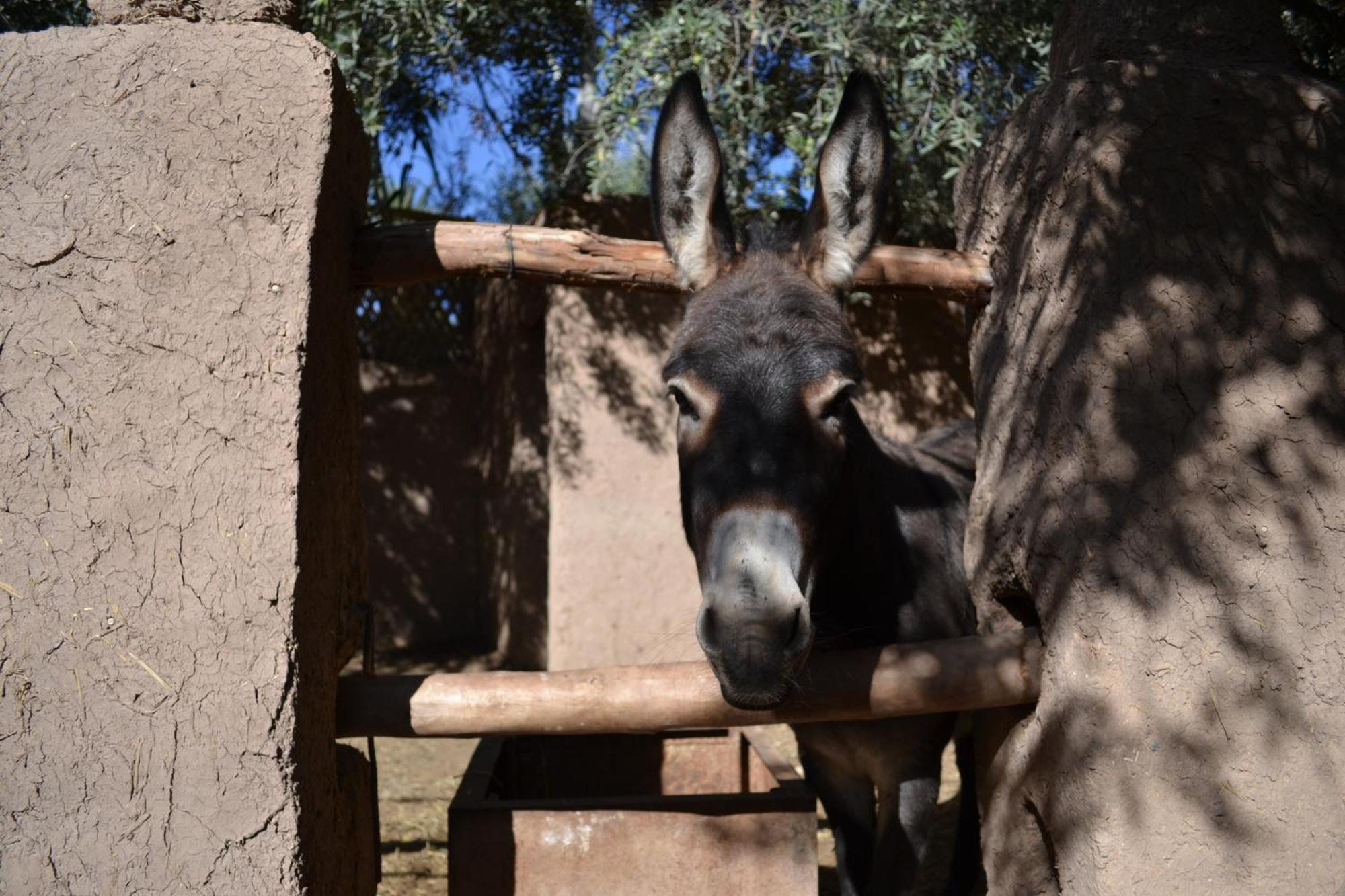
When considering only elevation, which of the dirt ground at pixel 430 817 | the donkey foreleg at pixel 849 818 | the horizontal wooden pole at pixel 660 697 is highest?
the horizontal wooden pole at pixel 660 697

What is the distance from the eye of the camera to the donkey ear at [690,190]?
2.56 meters

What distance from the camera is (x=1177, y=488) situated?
210 centimetres

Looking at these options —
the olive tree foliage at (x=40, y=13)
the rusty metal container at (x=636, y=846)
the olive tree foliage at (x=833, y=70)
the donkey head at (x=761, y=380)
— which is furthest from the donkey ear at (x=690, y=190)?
the olive tree foliage at (x=40, y=13)

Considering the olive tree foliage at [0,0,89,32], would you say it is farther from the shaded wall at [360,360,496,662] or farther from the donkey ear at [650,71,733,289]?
the donkey ear at [650,71,733,289]

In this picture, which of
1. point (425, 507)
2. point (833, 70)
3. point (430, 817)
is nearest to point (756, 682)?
point (430, 817)

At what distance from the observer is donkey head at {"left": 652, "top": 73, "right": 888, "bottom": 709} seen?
1864mm

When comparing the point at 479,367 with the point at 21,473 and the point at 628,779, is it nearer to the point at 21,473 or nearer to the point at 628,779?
the point at 628,779

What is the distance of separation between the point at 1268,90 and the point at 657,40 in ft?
12.6

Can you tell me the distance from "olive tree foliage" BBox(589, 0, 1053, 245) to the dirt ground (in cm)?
336

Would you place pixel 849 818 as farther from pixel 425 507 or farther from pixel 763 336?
pixel 425 507

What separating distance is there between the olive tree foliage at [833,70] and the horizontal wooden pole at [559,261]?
2773 mm

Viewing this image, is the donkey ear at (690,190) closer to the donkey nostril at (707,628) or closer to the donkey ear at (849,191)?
the donkey ear at (849,191)

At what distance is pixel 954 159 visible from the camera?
18.4 ft

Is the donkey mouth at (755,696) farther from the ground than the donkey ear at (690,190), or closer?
closer
